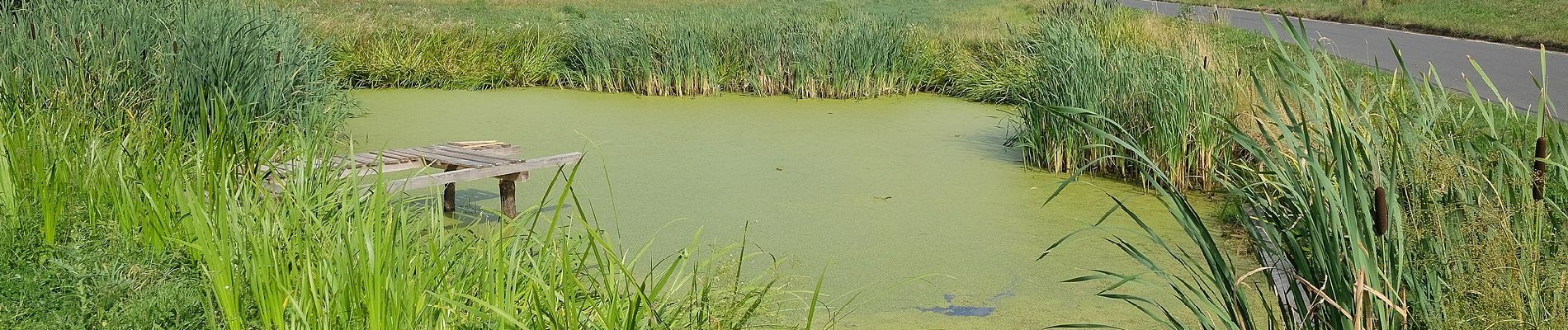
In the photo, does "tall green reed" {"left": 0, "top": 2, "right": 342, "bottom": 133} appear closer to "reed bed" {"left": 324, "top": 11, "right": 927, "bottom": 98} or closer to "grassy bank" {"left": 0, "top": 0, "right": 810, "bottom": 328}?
"grassy bank" {"left": 0, "top": 0, "right": 810, "bottom": 328}

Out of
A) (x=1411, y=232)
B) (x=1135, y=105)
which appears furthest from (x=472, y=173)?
(x=1411, y=232)

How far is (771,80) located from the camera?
980cm

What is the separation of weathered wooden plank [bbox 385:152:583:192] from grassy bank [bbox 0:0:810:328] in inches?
8.8

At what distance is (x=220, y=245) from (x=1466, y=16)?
53.0 ft

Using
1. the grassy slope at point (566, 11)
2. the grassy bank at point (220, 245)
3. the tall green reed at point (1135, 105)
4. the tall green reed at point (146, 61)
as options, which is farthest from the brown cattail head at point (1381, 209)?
the grassy slope at point (566, 11)

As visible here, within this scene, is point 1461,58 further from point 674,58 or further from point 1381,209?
point 1381,209

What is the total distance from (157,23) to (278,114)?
59cm

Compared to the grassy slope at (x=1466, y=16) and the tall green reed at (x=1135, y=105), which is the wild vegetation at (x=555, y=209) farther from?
the grassy slope at (x=1466, y=16)

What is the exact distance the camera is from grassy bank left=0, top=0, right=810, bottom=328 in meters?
2.48

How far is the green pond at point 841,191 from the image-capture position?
3.96 meters

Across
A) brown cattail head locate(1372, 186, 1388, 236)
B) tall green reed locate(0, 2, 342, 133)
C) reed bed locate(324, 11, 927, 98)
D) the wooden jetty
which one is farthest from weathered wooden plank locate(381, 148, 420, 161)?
reed bed locate(324, 11, 927, 98)

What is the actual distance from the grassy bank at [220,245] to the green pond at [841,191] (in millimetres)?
367

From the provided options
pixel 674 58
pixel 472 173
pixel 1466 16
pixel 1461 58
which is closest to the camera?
pixel 472 173

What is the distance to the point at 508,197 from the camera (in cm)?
504
